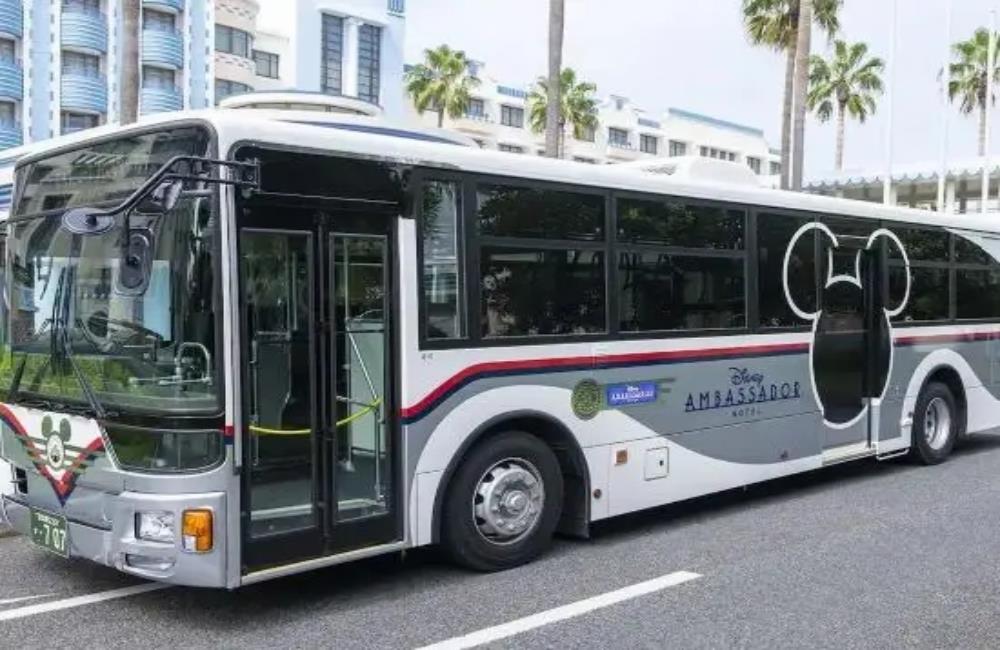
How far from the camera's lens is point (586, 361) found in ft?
23.6

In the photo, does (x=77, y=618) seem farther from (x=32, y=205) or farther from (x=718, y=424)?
(x=718, y=424)

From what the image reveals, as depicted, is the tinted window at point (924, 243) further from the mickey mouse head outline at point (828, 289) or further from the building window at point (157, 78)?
the building window at point (157, 78)

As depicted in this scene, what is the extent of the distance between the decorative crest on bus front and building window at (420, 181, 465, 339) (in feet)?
6.49

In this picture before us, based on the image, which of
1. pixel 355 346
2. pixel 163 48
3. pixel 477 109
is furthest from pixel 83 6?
pixel 355 346

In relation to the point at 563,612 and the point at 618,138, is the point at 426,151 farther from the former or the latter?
the point at 618,138

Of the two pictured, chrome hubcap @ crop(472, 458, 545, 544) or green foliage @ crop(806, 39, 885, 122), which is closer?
chrome hubcap @ crop(472, 458, 545, 544)

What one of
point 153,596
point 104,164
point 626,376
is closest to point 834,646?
point 626,376

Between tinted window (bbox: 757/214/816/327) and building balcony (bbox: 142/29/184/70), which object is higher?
building balcony (bbox: 142/29/184/70)

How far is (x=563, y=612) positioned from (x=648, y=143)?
77514 mm

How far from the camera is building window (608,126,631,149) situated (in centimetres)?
7750

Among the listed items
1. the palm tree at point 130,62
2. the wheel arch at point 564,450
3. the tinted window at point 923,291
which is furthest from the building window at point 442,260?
the palm tree at point 130,62

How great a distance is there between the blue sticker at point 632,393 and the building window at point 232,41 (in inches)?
1698

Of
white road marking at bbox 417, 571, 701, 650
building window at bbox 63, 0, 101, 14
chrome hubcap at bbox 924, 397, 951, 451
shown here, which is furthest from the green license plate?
building window at bbox 63, 0, 101, 14

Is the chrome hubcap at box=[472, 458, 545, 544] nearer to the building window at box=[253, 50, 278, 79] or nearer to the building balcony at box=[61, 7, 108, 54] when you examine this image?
the building balcony at box=[61, 7, 108, 54]
